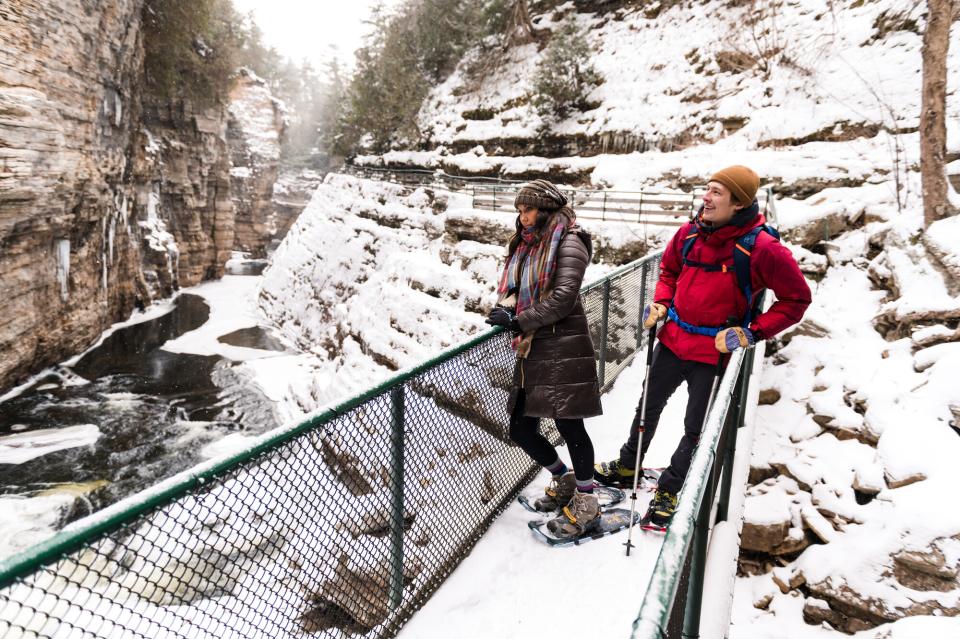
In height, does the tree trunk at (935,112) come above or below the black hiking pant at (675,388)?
above

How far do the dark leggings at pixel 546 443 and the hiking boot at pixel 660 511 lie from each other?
0.50 m

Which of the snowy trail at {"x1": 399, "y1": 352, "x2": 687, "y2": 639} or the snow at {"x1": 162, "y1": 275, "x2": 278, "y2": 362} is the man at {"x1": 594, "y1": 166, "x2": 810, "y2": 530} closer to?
the snowy trail at {"x1": 399, "y1": 352, "x2": 687, "y2": 639}

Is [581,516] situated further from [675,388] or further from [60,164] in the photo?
[60,164]

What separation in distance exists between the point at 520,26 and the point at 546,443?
33594 mm

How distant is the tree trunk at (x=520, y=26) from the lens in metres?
29.4

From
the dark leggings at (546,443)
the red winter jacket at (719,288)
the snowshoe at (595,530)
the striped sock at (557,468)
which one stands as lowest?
the snowshoe at (595,530)

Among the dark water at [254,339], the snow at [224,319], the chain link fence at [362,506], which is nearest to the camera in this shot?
the chain link fence at [362,506]

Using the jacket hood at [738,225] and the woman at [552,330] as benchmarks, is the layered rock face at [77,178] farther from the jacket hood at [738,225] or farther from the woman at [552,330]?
the jacket hood at [738,225]

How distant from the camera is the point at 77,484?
12.4m

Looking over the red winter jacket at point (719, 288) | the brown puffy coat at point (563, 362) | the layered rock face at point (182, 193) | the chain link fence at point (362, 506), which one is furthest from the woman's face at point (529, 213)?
the layered rock face at point (182, 193)

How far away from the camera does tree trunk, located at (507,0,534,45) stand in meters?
29.4

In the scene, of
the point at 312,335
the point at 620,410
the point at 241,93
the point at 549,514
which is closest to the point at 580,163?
the point at 312,335

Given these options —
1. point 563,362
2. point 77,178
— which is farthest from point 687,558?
point 77,178

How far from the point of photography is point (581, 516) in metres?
3.51
